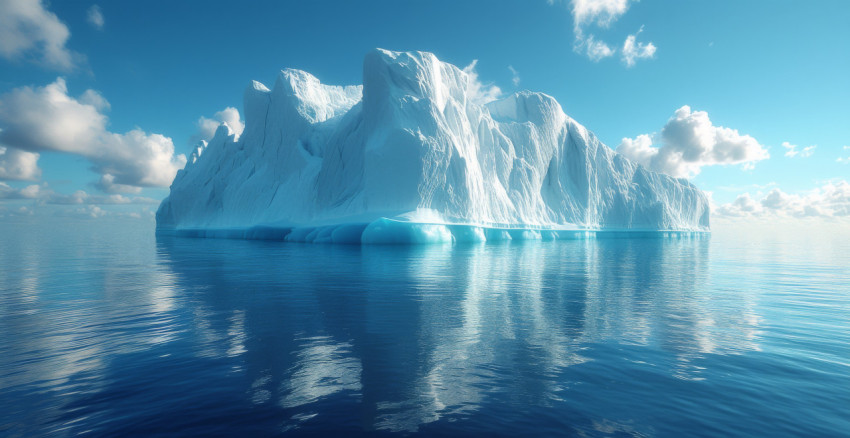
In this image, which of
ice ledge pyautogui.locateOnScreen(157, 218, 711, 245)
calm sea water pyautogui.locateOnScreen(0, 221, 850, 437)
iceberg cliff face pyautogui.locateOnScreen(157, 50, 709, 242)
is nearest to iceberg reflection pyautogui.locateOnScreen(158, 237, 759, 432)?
calm sea water pyautogui.locateOnScreen(0, 221, 850, 437)

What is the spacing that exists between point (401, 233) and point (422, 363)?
69.5 feet

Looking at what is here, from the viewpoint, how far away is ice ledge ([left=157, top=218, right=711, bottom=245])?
83.9 feet

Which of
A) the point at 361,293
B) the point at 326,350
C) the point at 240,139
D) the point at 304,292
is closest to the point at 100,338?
the point at 326,350

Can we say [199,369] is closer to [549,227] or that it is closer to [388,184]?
[388,184]

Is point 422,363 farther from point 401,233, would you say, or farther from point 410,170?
point 410,170

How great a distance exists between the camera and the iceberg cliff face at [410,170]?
27.7 m

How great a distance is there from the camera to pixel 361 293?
9.09 meters

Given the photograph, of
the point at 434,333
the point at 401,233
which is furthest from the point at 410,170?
the point at 434,333

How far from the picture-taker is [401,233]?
25.6 meters

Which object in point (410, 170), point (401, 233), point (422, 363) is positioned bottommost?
point (422, 363)

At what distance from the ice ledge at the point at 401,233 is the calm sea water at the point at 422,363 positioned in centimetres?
1605

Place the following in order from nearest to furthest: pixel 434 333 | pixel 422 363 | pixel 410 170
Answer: pixel 422 363
pixel 434 333
pixel 410 170

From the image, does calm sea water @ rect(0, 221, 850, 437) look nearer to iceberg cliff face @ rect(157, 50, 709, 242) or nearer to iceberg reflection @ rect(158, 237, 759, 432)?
iceberg reflection @ rect(158, 237, 759, 432)

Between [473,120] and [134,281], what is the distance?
30281 mm
